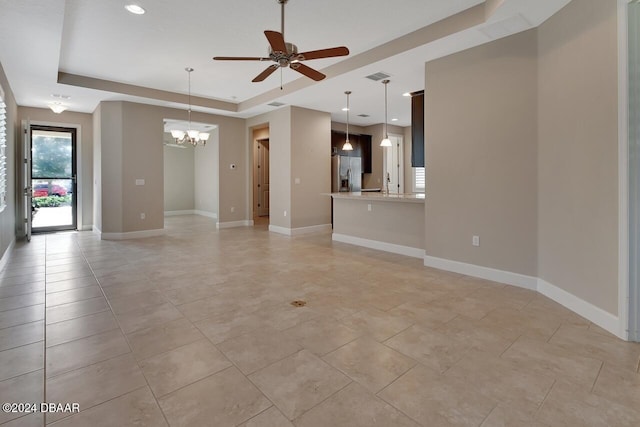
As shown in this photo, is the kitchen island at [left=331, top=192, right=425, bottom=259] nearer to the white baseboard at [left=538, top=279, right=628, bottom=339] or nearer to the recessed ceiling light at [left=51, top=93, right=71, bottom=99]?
the white baseboard at [left=538, top=279, right=628, bottom=339]

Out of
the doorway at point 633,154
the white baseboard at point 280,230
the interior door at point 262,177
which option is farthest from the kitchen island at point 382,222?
the interior door at point 262,177

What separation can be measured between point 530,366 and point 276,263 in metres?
3.33

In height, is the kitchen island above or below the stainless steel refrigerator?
below

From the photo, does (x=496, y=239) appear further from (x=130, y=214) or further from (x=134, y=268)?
(x=130, y=214)

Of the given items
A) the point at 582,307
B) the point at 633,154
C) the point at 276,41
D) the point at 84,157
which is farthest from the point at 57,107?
the point at 582,307

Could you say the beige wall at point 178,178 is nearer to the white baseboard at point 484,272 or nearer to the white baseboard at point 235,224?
the white baseboard at point 235,224

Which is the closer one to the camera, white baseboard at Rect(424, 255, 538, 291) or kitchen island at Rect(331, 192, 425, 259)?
white baseboard at Rect(424, 255, 538, 291)

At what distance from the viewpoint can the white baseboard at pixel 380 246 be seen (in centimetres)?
521

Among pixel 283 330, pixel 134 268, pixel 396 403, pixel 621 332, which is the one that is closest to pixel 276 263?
pixel 134 268

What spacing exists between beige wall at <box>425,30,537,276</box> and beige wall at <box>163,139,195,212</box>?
30.0 feet

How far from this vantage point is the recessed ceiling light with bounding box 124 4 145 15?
136 inches

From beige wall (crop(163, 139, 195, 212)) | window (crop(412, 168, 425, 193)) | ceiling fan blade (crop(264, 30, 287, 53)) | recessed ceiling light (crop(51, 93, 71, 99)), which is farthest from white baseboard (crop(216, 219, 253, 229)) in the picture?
ceiling fan blade (crop(264, 30, 287, 53))

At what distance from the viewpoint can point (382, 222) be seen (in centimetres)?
577

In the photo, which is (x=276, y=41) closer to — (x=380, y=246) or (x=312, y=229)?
(x=380, y=246)
